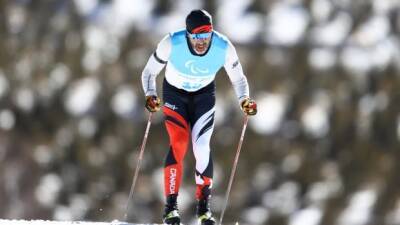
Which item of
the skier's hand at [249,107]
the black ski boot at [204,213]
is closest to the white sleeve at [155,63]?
the skier's hand at [249,107]

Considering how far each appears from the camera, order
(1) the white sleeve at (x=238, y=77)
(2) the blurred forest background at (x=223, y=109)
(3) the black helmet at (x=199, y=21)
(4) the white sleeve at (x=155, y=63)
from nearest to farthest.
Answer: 1. (3) the black helmet at (x=199, y=21)
2. (4) the white sleeve at (x=155, y=63)
3. (1) the white sleeve at (x=238, y=77)
4. (2) the blurred forest background at (x=223, y=109)

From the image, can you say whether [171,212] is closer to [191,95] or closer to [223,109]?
[191,95]

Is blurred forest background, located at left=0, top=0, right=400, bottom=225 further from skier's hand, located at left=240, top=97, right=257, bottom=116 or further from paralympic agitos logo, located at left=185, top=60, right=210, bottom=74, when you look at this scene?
paralympic agitos logo, located at left=185, top=60, right=210, bottom=74

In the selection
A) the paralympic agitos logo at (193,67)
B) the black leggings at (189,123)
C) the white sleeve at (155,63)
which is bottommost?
the black leggings at (189,123)

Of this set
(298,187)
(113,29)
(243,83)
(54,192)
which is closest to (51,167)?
(54,192)

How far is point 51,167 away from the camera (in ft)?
58.2

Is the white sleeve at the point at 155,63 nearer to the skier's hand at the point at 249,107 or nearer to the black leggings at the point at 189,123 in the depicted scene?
the black leggings at the point at 189,123

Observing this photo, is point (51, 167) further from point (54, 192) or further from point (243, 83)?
point (243, 83)

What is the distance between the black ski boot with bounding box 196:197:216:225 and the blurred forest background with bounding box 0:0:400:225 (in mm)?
10810

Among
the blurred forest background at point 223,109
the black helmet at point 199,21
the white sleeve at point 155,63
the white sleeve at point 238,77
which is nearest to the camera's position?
the black helmet at point 199,21

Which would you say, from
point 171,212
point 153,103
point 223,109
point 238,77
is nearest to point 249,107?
point 238,77

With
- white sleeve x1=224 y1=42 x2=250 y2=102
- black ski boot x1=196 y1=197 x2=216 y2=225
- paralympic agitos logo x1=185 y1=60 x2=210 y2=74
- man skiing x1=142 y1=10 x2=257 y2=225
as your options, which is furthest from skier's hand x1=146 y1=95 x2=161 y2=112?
black ski boot x1=196 y1=197 x2=216 y2=225

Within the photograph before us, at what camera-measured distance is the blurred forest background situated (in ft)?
55.6

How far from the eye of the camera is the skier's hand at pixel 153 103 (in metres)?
5.04
